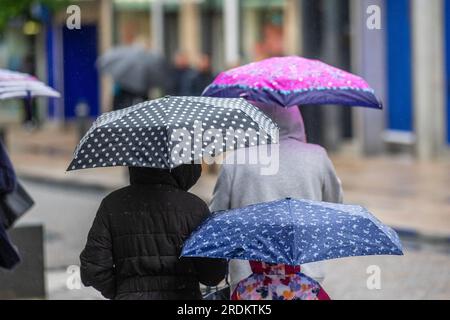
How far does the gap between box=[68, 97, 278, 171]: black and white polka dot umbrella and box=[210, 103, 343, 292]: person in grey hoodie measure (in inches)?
26.6

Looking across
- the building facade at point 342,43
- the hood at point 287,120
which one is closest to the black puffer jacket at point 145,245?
the hood at point 287,120

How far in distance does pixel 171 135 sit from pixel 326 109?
54.2 ft

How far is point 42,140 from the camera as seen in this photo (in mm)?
27281

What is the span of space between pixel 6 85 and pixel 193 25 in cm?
1857

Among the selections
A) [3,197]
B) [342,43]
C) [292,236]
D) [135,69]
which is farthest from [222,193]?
[342,43]

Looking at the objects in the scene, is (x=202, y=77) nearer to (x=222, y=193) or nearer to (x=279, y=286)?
(x=222, y=193)

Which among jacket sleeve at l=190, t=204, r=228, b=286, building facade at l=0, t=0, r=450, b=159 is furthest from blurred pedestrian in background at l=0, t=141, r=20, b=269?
building facade at l=0, t=0, r=450, b=159

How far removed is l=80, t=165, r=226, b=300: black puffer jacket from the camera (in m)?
5.26

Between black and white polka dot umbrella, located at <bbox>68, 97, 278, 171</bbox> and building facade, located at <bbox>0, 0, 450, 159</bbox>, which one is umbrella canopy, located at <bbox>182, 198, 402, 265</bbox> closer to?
black and white polka dot umbrella, located at <bbox>68, 97, 278, 171</bbox>

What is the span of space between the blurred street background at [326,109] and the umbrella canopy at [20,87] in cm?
176

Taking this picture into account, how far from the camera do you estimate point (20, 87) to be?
7324mm

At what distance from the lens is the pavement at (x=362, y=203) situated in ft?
31.8

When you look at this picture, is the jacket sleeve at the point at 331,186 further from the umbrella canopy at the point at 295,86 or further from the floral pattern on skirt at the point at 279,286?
the floral pattern on skirt at the point at 279,286
